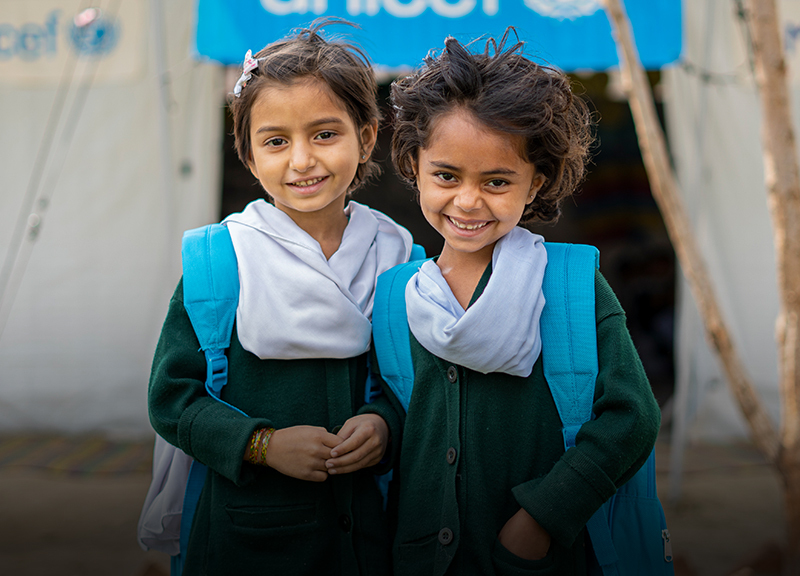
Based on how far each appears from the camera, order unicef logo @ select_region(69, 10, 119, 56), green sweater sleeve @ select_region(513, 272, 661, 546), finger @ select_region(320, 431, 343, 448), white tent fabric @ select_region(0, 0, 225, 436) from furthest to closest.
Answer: white tent fabric @ select_region(0, 0, 225, 436)
unicef logo @ select_region(69, 10, 119, 56)
finger @ select_region(320, 431, 343, 448)
green sweater sleeve @ select_region(513, 272, 661, 546)

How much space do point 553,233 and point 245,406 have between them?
376cm

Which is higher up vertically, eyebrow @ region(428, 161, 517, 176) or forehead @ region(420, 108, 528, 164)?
forehead @ region(420, 108, 528, 164)

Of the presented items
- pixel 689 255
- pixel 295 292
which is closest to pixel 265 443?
pixel 295 292

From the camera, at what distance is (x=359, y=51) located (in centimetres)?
135

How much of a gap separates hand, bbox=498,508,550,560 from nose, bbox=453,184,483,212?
51 centimetres

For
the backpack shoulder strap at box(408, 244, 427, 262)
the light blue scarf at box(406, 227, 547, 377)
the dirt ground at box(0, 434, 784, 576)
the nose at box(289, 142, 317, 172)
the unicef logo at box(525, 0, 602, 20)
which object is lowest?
the dirt ground at box(0, 434, 784, 576)

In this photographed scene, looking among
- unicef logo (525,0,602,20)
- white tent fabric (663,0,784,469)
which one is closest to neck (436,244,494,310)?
unicef logo (525,0,602,20)

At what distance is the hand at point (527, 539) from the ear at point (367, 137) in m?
0.76

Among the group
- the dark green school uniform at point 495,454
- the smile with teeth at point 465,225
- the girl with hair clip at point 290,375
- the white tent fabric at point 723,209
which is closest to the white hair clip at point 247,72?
the girl with hair clip at point 290,375

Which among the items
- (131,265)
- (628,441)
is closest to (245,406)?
(628,441)

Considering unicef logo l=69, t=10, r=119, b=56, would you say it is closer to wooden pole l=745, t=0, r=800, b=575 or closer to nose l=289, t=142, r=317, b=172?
nose l=289, t=142, r=317, b=172

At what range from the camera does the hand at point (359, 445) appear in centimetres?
111

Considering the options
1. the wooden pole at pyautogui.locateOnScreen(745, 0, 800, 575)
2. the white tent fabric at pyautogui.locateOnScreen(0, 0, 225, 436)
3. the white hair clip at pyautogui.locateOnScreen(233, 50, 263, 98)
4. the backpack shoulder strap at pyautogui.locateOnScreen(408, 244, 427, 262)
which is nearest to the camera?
the white hair clip at pyautogui.locateOnScreen(233, 50, 263, 98)

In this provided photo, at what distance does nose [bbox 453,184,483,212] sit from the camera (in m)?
1.07
